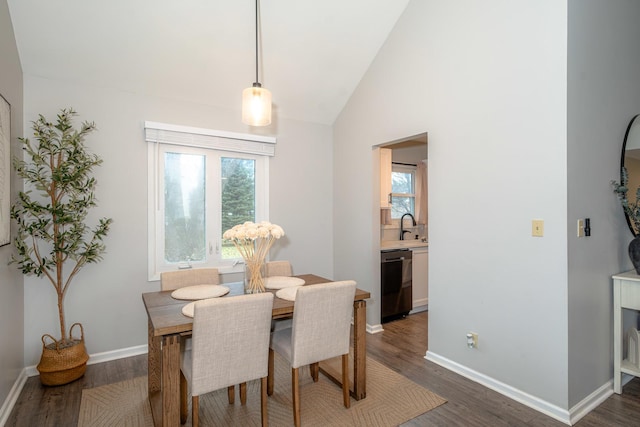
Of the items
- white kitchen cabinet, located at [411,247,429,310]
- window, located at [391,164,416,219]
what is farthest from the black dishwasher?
window, located at [391,164,416,219]

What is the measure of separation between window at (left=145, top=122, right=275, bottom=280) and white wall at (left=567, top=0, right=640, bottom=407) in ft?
9.17

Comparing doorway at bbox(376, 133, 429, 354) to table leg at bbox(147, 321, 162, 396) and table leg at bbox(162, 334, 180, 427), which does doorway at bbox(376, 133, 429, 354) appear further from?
table leg at bbox(162, 334, 180, 427)

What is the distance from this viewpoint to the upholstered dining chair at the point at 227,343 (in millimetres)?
1760

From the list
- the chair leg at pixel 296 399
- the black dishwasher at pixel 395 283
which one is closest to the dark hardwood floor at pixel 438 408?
the chair leg at pixel 296 399

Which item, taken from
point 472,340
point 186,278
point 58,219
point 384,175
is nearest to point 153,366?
point 186,278

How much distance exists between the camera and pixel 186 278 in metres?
2.69

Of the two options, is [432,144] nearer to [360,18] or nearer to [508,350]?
[360,18]

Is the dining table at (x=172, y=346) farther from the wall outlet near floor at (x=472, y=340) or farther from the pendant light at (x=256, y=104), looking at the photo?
the pendant light at (x=256, y=104)

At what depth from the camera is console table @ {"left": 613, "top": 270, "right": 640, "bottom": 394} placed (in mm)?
2361

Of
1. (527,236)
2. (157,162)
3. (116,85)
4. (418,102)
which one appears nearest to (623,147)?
(527,236)

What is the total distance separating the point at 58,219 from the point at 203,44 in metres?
1.86

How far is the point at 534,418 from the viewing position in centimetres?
213

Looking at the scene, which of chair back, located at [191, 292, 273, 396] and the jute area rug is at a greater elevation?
chair back, located at [191, 292, 273, 396]

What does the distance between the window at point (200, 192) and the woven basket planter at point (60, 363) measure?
32.5 inches
